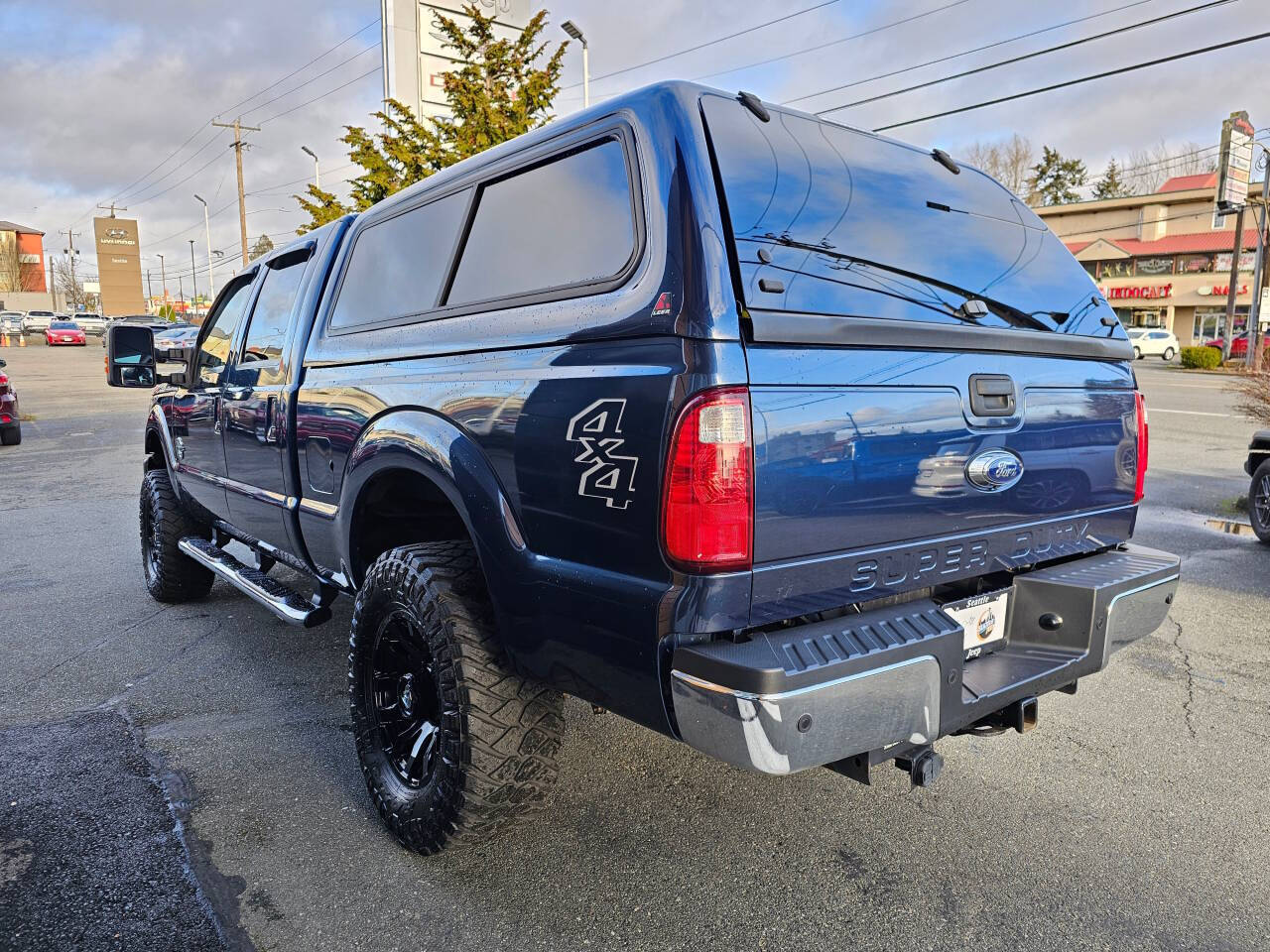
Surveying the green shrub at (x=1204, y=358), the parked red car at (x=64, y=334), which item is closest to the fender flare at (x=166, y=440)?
the green shrub at (x=1204, y=358)

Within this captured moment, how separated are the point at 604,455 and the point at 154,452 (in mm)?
4698

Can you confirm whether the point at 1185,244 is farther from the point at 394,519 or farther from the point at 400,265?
the point at 394,519

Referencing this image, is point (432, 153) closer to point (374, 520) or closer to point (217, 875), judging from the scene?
point (374, 520)

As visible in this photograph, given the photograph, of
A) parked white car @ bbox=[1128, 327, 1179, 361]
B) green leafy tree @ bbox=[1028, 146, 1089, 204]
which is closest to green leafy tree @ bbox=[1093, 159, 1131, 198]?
green leafy tree @ bbox=[1028, 146, 1089, 204]

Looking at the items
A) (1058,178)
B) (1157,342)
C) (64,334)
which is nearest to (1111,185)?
(1058,178)

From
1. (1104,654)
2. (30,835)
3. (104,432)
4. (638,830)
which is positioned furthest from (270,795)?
(104,432)

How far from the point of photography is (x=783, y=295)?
81.8 inches

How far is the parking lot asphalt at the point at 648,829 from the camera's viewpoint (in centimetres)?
236

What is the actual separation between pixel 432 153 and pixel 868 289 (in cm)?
1032

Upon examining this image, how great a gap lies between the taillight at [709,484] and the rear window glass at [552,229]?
1.66 feet

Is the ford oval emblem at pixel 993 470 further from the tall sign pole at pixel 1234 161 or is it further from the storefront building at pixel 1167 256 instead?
the storefront building at pixel 1167 256

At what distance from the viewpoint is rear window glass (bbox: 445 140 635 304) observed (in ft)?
7.48

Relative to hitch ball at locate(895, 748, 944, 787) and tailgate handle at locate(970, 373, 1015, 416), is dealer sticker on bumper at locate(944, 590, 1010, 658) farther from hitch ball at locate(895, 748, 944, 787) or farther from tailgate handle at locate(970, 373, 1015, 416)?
tailgate handle at locate(970, 373, 1015, 416)

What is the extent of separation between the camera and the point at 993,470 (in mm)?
2398
